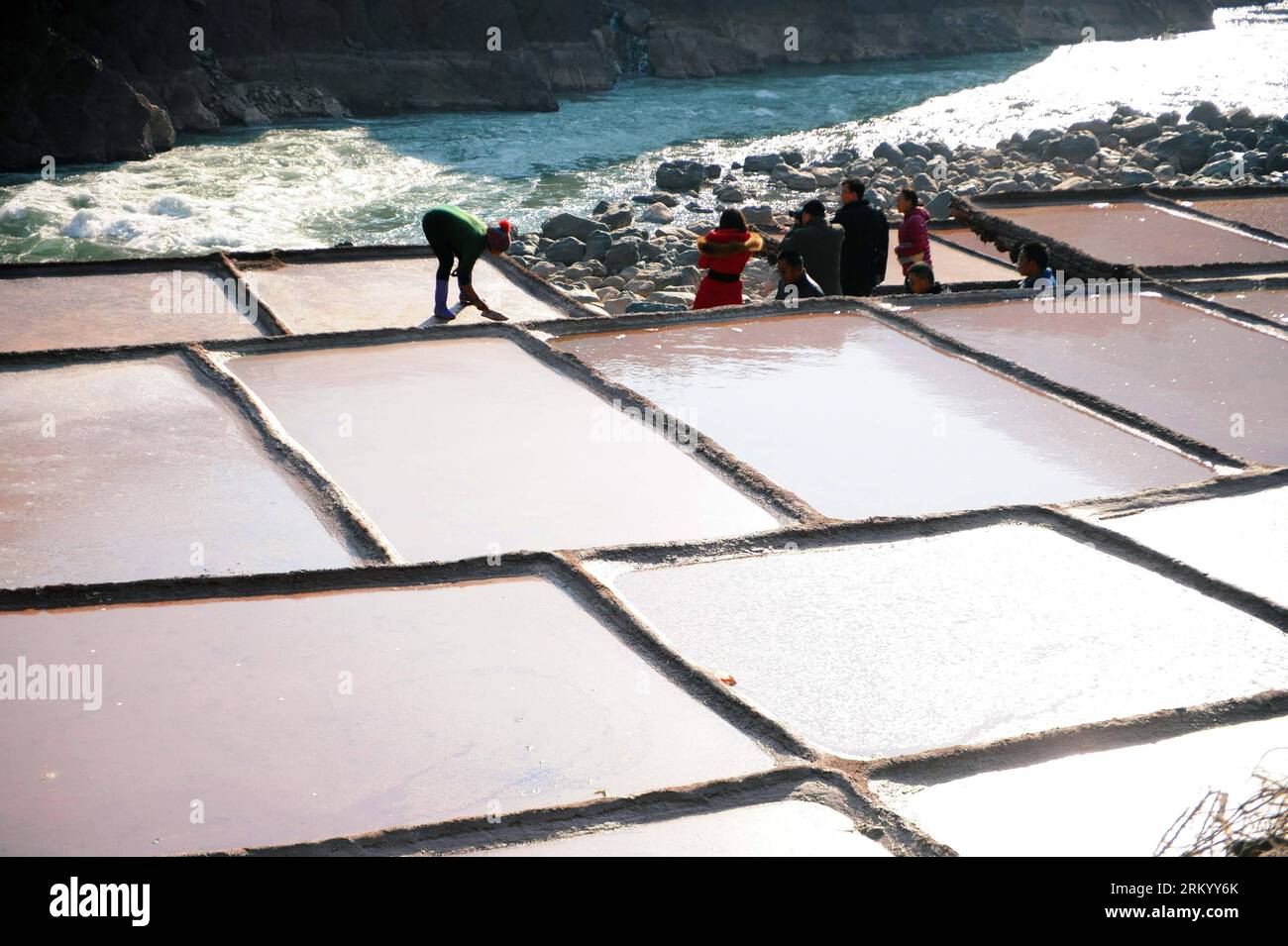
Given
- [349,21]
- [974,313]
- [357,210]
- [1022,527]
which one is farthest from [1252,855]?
[349,21]

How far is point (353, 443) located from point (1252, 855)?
4.87 metres

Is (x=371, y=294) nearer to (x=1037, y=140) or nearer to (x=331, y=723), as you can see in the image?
(x=331, y=723)

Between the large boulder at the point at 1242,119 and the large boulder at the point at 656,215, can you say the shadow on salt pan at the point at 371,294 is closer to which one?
the large boulder at the point at 656,215

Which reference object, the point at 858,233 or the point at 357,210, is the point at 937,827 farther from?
the point at 357,210

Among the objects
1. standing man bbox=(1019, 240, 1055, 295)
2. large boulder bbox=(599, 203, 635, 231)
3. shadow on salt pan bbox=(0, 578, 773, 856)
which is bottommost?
shadow on salt pan bbox=(0, 578, 773, 856)

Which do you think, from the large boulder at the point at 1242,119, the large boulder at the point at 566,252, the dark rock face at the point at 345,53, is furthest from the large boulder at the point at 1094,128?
the large boulder at the point at 566,252

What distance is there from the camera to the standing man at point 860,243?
1037 centimetres

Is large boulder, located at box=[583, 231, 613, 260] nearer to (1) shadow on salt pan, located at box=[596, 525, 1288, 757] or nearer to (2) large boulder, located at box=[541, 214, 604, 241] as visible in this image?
(2) large boulder, located at box=[541, 214, 604, 241]

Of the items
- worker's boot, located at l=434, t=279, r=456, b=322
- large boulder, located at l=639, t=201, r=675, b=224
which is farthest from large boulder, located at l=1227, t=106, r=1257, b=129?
worker's boot, located at l=434, t=279, r=456, b=322

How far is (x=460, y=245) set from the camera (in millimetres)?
9562

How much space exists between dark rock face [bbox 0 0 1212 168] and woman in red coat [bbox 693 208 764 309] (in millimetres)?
16338

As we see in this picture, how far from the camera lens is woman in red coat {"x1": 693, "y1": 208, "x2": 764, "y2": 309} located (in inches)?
385

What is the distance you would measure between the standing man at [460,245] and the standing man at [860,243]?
2.55m

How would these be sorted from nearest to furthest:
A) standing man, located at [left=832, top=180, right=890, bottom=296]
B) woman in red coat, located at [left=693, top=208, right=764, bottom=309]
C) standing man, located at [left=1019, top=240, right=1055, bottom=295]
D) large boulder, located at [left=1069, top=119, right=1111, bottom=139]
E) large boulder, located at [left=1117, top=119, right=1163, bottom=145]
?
woman in red coat, located at [left=693, top=208, right=764, bottom=309]
standing man, located at [left=1019, top=240, right=1055, bottom=295]
standing man, located at [left=832, top=180, right=890, bottom=296]
large boulder, located at [left=1117, top=119, right=1163, bottom=145]
large boulder, located at [left=1069, top=119, right=1111, bottom=139]
